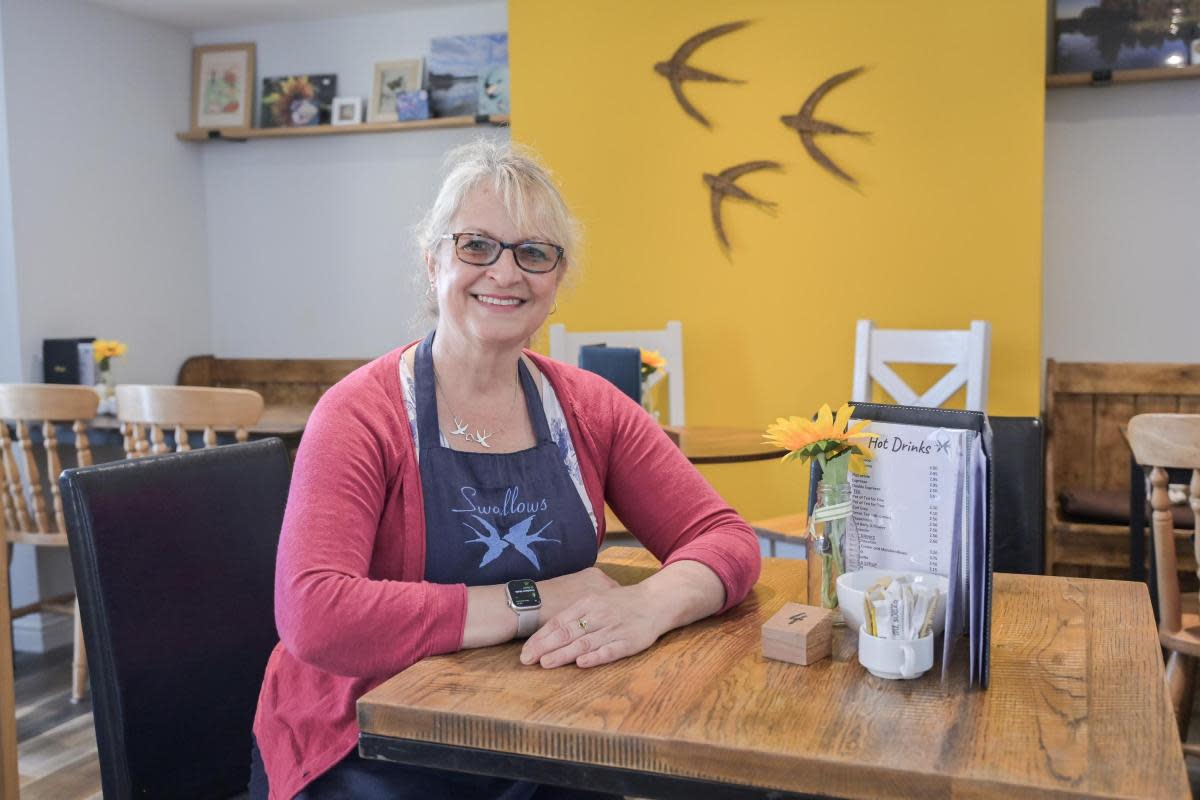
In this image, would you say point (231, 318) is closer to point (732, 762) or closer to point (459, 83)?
point (459, 83)

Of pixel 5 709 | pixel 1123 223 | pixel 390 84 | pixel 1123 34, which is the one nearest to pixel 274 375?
pixel 390 84

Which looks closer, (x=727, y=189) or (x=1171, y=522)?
(x=1171, y=522)

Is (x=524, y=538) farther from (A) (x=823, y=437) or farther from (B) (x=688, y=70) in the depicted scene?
(B) (x=688, y=70)

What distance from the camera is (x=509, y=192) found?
5.15 feet

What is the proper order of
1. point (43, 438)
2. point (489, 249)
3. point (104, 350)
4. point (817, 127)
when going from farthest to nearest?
point (104, 350) < point (817, 127) < point (43, 438) < point (489, 249)

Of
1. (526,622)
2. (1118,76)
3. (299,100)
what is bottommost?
(526,622)

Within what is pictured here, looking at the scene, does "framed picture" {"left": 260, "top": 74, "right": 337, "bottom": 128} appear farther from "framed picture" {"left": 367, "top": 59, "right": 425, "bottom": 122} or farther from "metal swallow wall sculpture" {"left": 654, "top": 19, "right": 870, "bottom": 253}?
"metal swallow wall sculpture" {"left": 654, "top": 19, "right": 870, "bottom": 253}

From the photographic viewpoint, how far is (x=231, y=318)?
5297 mm

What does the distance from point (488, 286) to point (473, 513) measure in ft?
1.09

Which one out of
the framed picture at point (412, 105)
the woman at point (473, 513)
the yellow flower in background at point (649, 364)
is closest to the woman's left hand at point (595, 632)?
the woman at point (473, 513)

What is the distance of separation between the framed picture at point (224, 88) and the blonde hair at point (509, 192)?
3.78 metres

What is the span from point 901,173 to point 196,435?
254 centimetres

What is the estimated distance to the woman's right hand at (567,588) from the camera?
1.33m

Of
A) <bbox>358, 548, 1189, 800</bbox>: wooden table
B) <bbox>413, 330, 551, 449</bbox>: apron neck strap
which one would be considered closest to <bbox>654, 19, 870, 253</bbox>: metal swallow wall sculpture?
<bbox>413, 330, 551, 449</bbox>: apron neck strap
